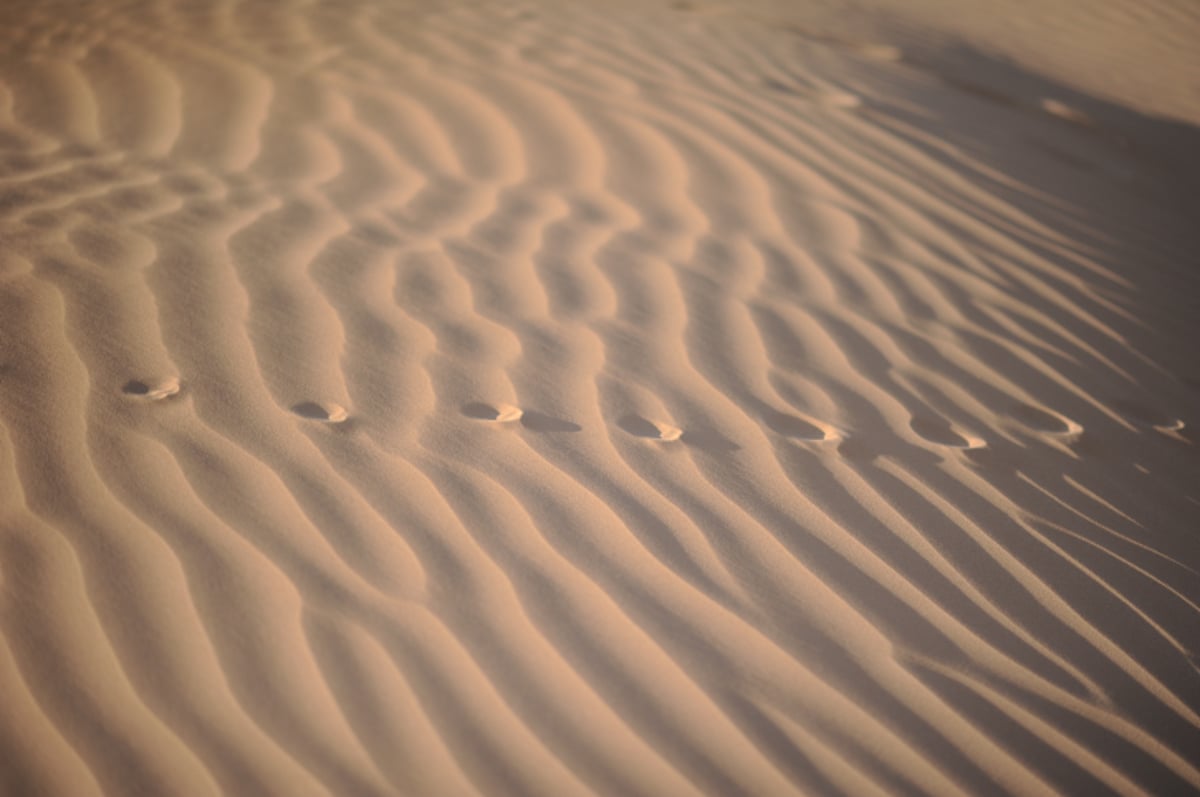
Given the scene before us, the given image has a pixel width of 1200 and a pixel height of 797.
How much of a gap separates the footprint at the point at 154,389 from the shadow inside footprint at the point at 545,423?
837 mm

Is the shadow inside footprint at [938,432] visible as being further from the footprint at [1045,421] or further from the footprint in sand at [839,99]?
the footprint in sand at [839,99]

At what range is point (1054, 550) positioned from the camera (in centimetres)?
200

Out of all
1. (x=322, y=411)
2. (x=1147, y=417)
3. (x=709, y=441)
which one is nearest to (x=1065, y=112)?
(x=1147, y=417)

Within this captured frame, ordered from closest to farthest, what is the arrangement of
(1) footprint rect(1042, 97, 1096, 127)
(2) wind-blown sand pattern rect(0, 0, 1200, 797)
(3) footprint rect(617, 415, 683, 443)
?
(2) wind-blown sand pattern rect(0, 0, 1200, 797) → (3) footprint rect(617, 415, 683, 443) → (1) footprint rect(1042, 97, 1096, 127)

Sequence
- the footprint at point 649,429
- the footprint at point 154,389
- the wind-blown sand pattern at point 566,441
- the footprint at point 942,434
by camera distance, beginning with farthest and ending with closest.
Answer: the footprint at point 942,434 → the footprint at point 649,429 → the footprint at point 154,389 → the wind-blown sand pattern at point 566,441

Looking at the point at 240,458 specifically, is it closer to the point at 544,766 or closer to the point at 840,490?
the point at 544,766

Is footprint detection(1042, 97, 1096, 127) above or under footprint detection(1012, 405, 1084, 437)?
above

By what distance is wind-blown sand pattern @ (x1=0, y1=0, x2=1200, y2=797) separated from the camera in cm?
154

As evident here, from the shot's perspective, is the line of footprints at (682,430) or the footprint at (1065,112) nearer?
the line of footprints at (682,430)

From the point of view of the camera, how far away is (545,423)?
2.11 meters

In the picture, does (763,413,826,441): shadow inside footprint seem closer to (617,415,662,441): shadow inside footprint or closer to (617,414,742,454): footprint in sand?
(617,414,742,454): footprint in sand

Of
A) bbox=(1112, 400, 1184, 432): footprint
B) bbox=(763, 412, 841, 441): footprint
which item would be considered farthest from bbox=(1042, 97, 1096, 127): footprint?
bbox=(763, 412, 841, 441): footprint

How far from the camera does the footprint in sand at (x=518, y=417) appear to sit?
82.4 inches

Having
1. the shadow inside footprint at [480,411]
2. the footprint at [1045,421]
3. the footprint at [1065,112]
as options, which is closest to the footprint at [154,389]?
the shadow inside footprint at [480,411]
